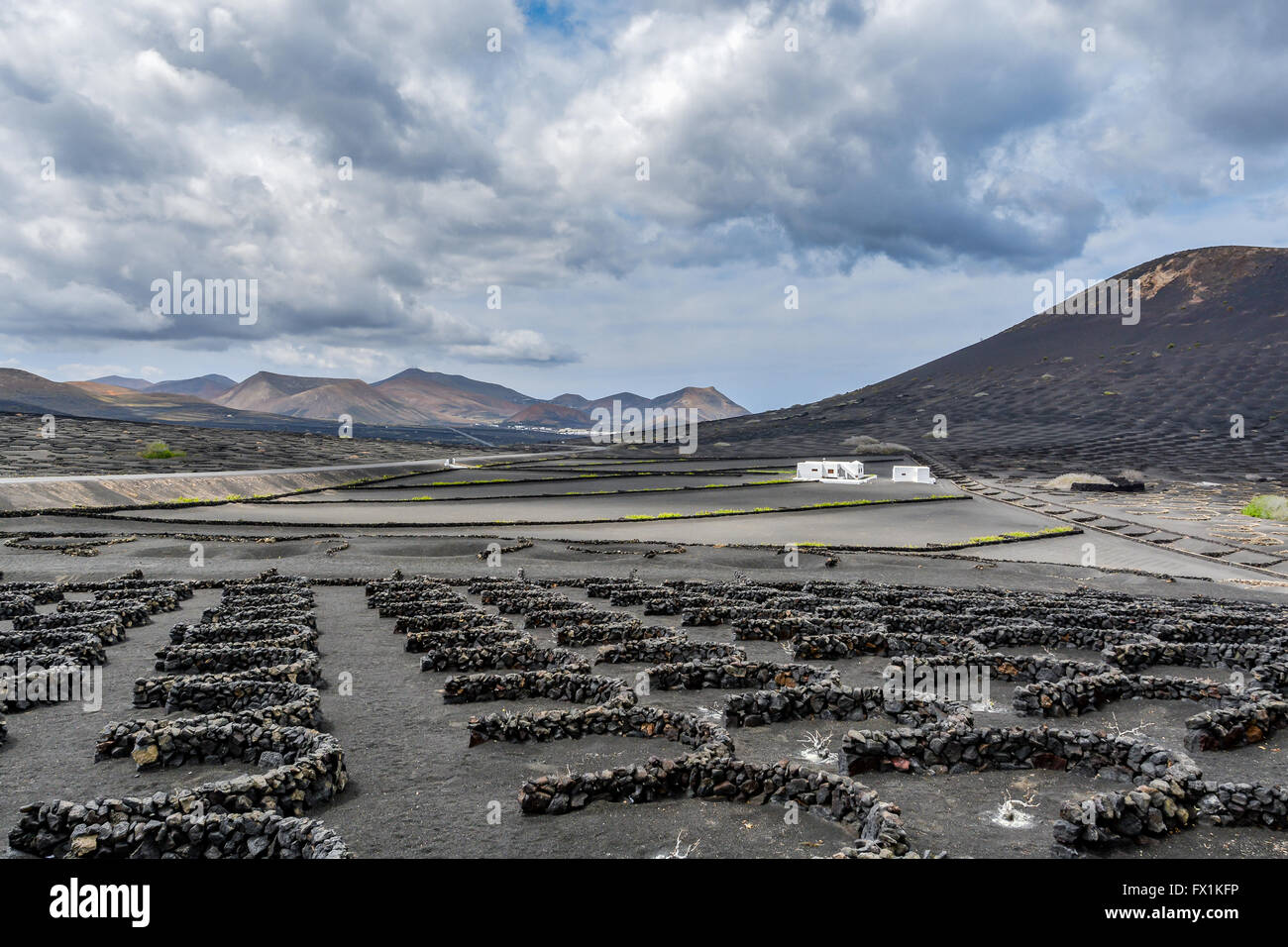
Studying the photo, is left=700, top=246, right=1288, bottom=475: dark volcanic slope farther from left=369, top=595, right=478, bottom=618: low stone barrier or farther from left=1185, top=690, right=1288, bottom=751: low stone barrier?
left=1185, top=690, right=1288, bottom=751: low stone barrier

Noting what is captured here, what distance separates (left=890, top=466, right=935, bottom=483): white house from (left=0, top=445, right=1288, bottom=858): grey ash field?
60034 mm

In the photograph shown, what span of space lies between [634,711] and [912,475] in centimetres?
9381

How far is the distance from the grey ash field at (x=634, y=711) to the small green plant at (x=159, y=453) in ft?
229

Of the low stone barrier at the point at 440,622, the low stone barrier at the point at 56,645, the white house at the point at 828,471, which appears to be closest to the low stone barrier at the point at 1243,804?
the low stone barrier at the point at 440,622

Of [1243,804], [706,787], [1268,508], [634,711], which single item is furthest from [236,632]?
[1268,508]

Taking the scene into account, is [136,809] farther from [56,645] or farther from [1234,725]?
[1234,725]

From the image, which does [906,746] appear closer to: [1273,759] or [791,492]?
[1273,759]

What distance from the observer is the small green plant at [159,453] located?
9856 centimetres

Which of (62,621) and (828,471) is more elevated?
(828,471)

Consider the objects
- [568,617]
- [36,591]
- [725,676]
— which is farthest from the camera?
[36,591]

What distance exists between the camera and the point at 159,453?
99.4 meters

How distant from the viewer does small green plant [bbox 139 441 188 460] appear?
9856 centimetres
